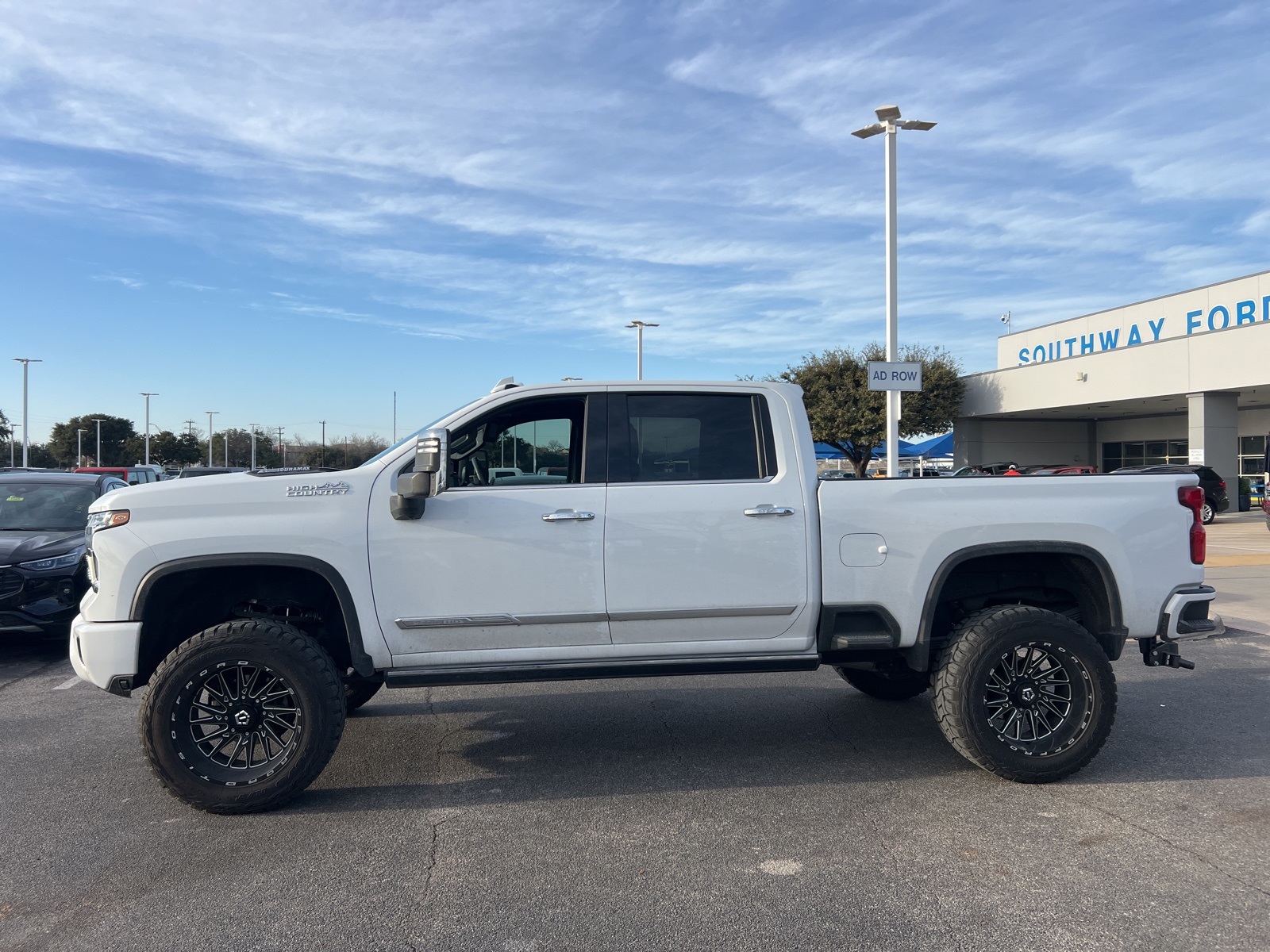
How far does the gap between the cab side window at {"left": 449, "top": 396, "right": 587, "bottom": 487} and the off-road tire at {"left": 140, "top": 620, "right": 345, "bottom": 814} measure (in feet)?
3.80

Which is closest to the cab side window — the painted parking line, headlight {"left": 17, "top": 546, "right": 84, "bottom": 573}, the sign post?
headlight {"left": 17, "top": 546, "right": 84, "bottom": 573}

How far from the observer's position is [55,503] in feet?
30.9

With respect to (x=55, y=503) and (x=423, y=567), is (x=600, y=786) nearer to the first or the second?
(x=423, y=567)

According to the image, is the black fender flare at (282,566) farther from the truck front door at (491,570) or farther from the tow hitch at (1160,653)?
the tow hitch at (1160,653)

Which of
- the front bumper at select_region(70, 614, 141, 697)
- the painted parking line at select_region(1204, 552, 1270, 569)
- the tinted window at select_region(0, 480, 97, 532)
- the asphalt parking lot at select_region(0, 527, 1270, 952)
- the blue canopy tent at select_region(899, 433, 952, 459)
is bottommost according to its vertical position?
the asphalt parking lot at select_region(0, 527, 1270, 952)

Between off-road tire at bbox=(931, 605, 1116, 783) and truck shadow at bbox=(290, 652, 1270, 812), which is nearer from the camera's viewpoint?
off-road tire at bbox=(931, 605, 1116, 783)

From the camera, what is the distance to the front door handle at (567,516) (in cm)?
466

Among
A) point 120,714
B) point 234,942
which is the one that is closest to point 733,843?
A: point 234,942

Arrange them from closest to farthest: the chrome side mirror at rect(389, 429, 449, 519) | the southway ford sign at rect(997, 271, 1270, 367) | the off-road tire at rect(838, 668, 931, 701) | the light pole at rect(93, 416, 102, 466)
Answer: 1. the chrome side mirror at rect(389, 429, 449, 519)
2. the off-road tire at rect(838, 668, 931, 701)
3. the southway ford sign at rect(997, 271, 1270, 367)
4. the light pole at rect(93, 416, 102, 466)

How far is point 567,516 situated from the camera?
4656 millimetres

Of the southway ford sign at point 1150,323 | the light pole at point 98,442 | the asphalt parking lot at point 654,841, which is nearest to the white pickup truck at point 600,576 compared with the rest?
the asphalt parking lot at point 654,841

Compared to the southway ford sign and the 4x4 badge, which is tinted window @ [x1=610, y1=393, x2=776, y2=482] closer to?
the 4x4 badge

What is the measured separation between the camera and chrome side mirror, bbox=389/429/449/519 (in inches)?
170

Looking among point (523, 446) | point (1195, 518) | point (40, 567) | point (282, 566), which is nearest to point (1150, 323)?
point (1195, 518)
